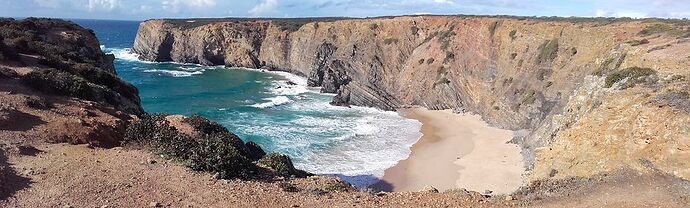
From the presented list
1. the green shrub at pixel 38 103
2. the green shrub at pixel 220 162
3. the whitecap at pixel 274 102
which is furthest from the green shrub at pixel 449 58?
the green shrub at pixel 38 103

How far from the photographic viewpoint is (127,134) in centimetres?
1755

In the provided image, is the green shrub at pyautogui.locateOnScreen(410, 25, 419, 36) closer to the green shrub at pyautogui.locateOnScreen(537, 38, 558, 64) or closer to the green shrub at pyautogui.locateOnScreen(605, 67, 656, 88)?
the green shrub at pyautogui.locateOnScreen(537, 38, 558, 64)

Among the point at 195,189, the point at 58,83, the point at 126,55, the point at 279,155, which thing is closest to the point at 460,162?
the point at 279,155

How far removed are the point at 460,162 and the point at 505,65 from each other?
2110 cm

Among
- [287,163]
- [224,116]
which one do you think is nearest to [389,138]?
[224,116]

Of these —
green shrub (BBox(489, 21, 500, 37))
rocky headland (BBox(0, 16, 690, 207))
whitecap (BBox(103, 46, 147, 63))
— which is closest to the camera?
rocky headland (BBox(0, 16, 690, 207))

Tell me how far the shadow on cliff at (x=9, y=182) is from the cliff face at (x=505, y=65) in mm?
18813

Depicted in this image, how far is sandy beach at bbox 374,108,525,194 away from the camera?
2992cm

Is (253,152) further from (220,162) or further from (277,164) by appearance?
(220,162)

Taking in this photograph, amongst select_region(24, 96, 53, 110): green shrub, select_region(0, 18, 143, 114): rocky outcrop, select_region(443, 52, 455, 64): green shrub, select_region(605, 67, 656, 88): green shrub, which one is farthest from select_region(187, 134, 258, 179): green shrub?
select_region(443, 52, 455, 64): green shrub

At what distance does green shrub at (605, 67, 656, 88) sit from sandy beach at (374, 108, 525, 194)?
24.5 ft

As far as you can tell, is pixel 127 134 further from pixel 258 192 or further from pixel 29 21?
pixel 29 21

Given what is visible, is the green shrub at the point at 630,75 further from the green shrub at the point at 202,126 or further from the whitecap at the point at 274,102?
the whitecap at the point at 274,102

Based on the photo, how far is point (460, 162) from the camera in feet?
112
